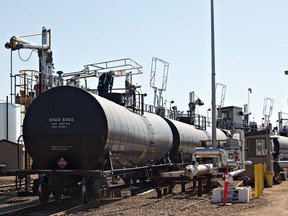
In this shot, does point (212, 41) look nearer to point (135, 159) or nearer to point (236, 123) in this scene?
point (135, 159)

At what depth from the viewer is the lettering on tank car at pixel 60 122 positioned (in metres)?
14.9

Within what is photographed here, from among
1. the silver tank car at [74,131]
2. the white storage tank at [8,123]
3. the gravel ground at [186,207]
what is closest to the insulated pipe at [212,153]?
the gravel ground at [186,207]

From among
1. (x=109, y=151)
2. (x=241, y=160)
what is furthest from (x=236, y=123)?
(x=109, y=151)

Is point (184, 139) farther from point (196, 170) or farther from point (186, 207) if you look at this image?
point (186, 207)

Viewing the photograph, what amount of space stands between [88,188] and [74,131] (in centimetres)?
170

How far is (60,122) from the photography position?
14953mm

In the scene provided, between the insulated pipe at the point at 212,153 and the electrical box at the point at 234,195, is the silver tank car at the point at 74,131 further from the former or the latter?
the electrical box at the point at 234,195

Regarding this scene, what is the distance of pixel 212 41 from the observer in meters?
20.4

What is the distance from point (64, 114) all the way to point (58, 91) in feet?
2.55

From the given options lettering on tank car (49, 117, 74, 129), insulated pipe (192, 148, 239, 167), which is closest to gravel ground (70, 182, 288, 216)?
insulated pipe (192, 148, 239, 167)

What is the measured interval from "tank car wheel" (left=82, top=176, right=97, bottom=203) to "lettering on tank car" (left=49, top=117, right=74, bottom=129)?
166 centimetres

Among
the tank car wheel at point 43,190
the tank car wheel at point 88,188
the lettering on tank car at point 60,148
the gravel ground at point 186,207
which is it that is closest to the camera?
the gravel ground at point 186,207

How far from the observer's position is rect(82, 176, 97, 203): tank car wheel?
14219 mm

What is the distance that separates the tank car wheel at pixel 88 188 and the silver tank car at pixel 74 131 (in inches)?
18.4
